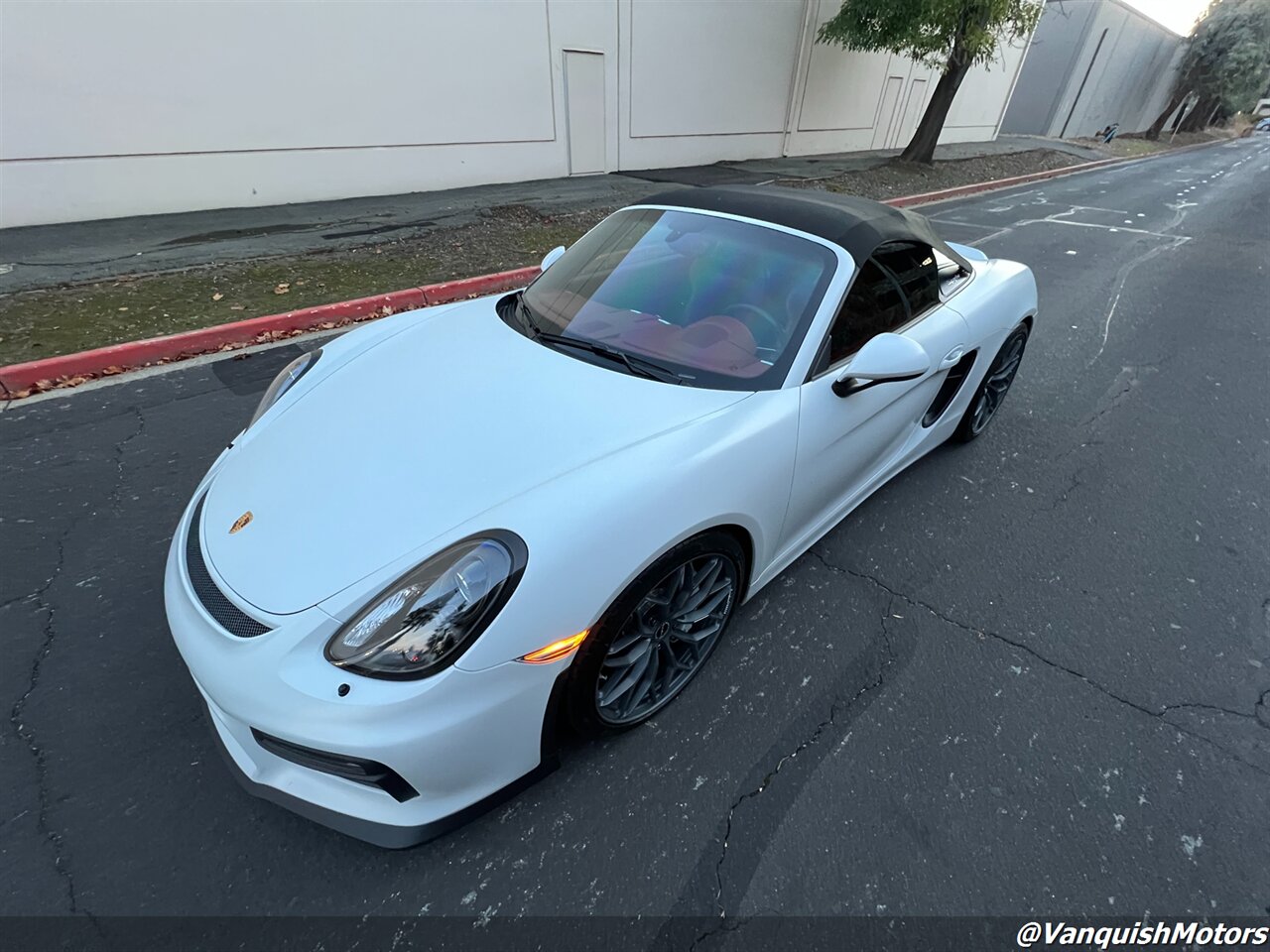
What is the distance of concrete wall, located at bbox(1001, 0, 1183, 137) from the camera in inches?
1203

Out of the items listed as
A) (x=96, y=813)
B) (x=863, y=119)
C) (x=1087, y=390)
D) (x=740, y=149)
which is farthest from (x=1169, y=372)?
(x=863, y=119)

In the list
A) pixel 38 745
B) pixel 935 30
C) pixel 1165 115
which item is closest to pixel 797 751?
pixel 38 745

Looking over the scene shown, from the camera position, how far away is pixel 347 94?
936cm

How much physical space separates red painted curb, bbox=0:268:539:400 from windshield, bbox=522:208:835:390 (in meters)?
3.28

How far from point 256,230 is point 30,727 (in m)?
7.71

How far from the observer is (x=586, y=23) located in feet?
37.7

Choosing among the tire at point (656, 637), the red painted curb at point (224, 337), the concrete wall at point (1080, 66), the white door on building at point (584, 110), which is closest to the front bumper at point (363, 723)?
the tire at point (656, 637)

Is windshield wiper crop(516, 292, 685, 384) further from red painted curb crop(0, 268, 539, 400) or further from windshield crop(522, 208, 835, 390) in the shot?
red painted curb crop(0, 268, 539, 400)

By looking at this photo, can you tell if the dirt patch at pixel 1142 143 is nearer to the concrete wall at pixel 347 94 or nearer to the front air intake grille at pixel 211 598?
the concrete wall at pixel 347 94

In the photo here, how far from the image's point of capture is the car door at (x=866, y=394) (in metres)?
2.23

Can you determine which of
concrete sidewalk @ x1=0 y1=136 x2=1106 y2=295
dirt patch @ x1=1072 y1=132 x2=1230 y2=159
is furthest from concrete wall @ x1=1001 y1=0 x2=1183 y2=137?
concrete sidewalk @ x1=0 y1=136 x2=1106 y2=295

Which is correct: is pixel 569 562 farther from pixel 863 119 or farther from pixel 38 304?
pixel 863 119

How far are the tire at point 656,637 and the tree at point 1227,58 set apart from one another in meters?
51.9

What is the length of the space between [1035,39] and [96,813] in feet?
146
